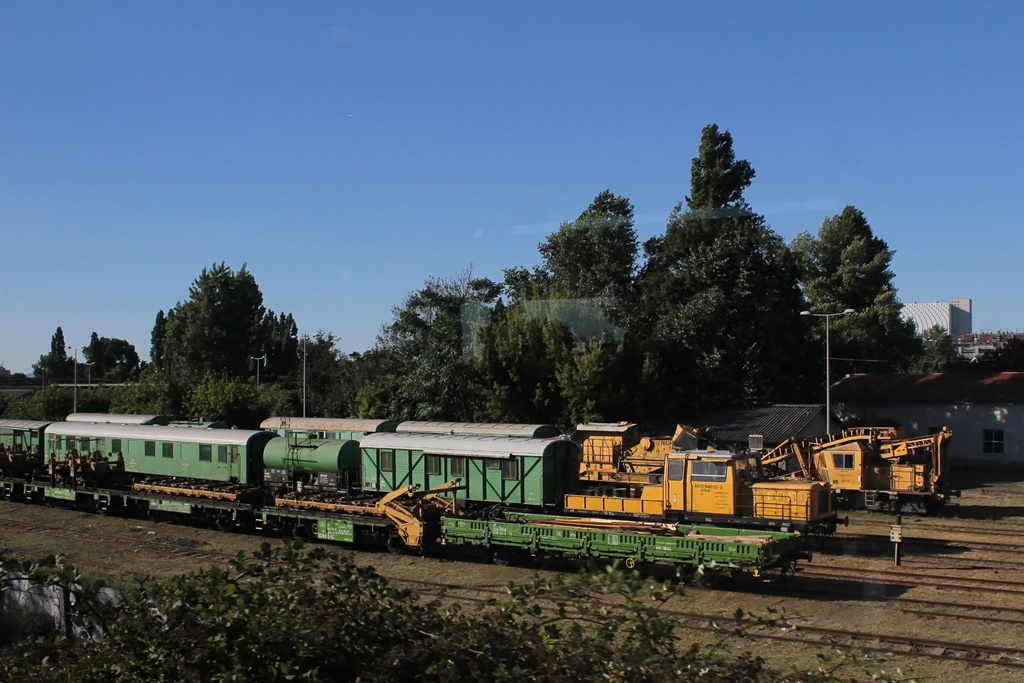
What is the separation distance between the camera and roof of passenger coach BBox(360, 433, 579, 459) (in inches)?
834

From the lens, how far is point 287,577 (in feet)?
18.3

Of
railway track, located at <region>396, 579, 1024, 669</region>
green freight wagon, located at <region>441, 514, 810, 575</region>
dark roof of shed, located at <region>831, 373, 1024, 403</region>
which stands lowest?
railway track, located at <region>396, 579, 1024, 669</region>

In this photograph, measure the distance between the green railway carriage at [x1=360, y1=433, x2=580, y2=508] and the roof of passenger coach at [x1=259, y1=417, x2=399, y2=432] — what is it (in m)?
2.97

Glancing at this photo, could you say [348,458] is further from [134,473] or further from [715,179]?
[715,179]

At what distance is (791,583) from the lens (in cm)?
1716

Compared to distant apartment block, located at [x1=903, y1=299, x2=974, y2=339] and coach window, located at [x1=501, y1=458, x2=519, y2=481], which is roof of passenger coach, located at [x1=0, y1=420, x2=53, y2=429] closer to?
coach window, located at [x1=501, y1=458, x2=519, y2=481]

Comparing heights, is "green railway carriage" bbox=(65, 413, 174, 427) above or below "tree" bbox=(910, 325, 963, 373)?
below

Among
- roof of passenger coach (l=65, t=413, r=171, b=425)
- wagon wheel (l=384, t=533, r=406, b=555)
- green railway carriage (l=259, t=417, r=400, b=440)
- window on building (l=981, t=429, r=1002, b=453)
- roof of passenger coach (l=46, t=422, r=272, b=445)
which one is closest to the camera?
wagon wheel (l=384, t=533, r=406, b=555)

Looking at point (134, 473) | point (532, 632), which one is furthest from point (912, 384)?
point (532, 632)

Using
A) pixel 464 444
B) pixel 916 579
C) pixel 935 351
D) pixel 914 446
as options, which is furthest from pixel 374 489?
pixel 935 351

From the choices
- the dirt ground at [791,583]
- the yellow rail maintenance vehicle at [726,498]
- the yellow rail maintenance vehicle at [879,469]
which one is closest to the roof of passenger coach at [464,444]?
the yellow rail maintenance vehicle at [726,498]

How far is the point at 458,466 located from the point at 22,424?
872 inches

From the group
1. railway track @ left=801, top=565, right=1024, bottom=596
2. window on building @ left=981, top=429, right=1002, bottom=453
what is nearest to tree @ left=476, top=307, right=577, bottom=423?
railway track @ left=801, top=565, right=1024, bottom=596

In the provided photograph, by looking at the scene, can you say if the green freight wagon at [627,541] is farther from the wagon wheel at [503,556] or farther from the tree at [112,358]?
the tree at [112,358]
